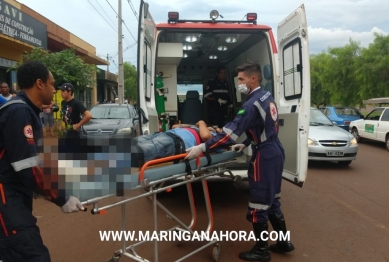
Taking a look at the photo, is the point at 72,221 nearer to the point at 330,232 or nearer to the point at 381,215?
the point at 330,232

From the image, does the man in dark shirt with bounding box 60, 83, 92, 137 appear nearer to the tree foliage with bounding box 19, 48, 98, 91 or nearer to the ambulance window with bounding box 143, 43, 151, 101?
the ambulance window with bounding box 143, 43, 151, 101

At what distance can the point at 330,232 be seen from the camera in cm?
447

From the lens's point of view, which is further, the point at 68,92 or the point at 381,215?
the point at 68,92

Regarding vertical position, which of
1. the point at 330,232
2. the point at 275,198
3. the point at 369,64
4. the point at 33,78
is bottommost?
the point at 330,232

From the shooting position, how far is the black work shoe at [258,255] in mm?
3676

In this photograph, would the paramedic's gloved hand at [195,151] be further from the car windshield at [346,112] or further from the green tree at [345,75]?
the green tree at [345,75]

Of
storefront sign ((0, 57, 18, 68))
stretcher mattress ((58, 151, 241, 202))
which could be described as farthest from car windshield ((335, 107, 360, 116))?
stretcher mattress ((58, 151, 241, 202))

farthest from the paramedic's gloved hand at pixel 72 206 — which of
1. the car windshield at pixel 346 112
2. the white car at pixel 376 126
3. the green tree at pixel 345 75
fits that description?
the green tree at pixel 345 75

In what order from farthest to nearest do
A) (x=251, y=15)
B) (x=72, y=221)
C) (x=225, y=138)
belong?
(x=251, y=15)
(x=72, y=221)
(x=225, y=138)

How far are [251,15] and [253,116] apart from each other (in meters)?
2.38

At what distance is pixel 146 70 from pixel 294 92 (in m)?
1.92

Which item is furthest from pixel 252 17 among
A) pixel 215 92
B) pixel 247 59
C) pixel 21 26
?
pixel 21 26

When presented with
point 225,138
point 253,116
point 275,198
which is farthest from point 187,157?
point 275,198

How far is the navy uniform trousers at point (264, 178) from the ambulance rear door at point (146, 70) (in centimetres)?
161
